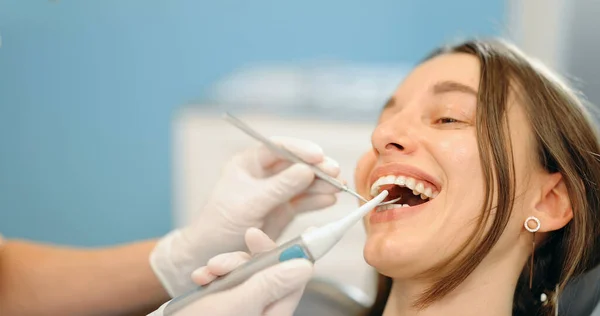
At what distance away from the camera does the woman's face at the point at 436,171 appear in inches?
46.4

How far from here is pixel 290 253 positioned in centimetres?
104

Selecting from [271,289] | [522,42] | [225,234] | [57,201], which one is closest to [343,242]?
[225,234]

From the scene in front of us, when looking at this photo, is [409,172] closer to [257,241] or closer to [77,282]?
[257,241]

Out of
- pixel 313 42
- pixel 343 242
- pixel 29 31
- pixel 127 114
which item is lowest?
pixel 343 242

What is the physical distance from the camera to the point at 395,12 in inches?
115

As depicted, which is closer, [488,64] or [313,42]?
[488,64]

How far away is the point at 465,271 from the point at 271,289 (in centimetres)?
36

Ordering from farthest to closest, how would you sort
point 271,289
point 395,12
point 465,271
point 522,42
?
point 395,12, point 522,42, point 465,271, point 271,289

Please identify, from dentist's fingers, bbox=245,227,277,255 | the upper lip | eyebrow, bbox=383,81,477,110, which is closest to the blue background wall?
eyebrow, bbox=383,81,477,110

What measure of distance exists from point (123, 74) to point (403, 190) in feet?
6.45

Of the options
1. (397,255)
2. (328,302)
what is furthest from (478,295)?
(328,302)

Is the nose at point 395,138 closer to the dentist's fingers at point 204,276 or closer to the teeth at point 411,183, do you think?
the teeth at point 411,183

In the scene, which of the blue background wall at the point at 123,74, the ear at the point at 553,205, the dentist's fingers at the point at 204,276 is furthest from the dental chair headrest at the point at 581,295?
the blue background wall at the point at 123,74

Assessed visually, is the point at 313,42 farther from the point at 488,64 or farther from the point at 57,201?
the point at 488,64
